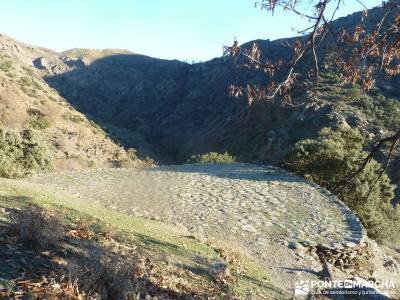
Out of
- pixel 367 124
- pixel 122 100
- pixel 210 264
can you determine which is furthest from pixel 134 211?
pixel 122 100

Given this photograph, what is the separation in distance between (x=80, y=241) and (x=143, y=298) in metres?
1.96

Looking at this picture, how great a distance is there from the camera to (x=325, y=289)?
29.7 feet

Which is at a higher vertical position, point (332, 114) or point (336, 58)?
point (336, 58)

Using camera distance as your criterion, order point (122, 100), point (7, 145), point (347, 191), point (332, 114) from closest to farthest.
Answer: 1. point (7, 145)
2. point (347, 191)
3. point (332, 114)
4. point (122, 100)

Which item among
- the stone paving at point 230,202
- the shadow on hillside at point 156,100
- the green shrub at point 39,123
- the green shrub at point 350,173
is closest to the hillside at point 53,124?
the green shrub at point 39,123

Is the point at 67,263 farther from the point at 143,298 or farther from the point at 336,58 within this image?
the point at 336,58

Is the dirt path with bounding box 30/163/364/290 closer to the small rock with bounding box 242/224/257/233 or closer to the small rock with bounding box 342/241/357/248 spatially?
the small rock with bounding box 242/224/257/233

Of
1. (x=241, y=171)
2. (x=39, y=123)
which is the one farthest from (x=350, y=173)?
(x=39, y=123)

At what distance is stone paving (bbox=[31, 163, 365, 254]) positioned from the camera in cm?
1277

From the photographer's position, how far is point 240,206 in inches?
606

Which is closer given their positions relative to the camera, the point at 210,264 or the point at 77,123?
the point at 210,264

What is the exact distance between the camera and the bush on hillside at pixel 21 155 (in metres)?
16.2

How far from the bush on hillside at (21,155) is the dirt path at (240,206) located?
0.74 m

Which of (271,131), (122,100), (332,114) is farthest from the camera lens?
(122,100)
